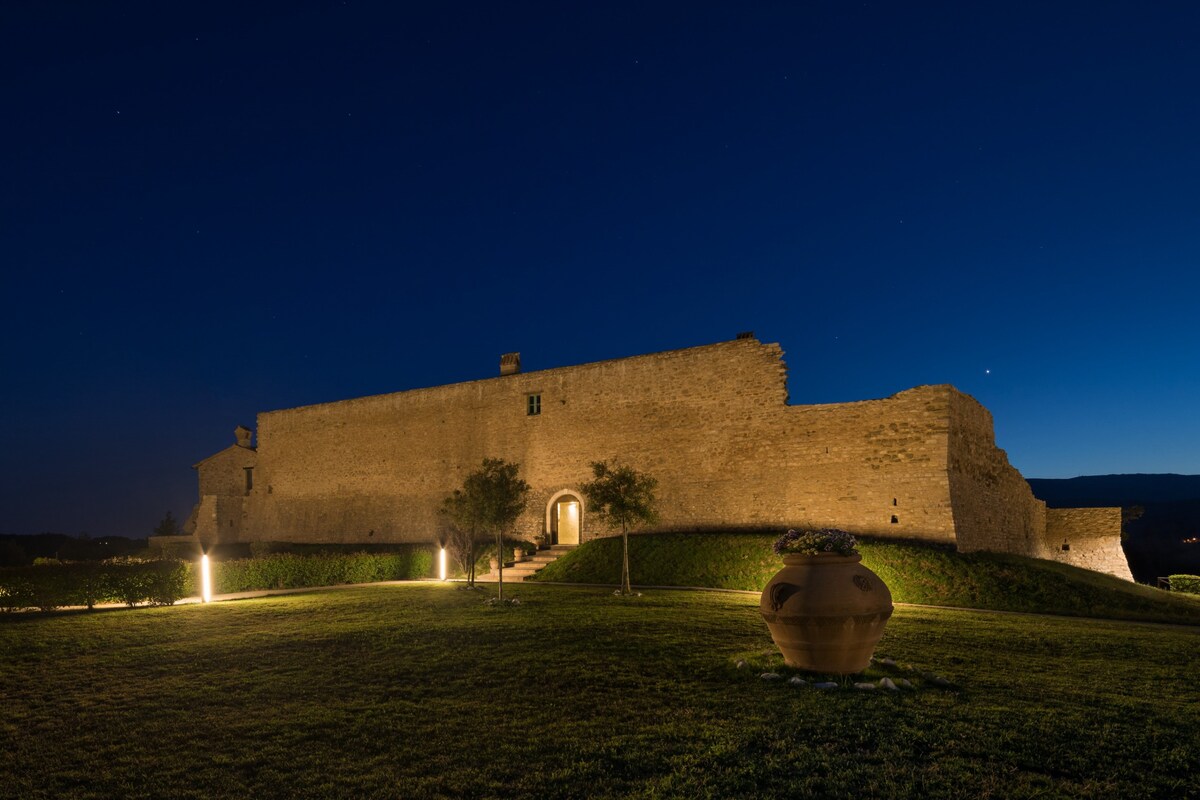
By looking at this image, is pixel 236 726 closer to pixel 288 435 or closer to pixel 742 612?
pixel 742 612

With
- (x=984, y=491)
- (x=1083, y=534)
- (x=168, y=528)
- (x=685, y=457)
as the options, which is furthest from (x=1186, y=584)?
(x=168, y=528)

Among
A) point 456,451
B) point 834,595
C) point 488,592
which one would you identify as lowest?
point 488,592

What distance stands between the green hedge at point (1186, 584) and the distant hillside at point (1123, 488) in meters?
118

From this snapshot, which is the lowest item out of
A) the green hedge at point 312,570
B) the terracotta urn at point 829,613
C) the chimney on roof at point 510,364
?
the green hedge at point 312,570

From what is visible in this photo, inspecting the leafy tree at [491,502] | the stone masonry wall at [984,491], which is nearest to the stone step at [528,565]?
the leafy tree at [491,502]

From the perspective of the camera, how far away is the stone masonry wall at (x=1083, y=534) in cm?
2611

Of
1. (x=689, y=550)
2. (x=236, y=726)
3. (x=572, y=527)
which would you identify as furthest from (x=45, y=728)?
(x=572, y=527)

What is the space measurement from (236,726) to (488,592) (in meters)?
11.1

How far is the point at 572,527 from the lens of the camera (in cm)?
2784

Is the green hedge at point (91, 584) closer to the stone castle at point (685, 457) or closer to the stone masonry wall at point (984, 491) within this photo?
the stone castle at point (685, 457)

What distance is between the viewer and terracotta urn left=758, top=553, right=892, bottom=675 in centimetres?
704

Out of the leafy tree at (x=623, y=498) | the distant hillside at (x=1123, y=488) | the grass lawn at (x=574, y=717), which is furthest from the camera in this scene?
the distant hillside at (x=1123, y=488)

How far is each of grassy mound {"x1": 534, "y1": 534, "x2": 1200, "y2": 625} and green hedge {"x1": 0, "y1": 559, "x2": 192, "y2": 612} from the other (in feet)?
32.3

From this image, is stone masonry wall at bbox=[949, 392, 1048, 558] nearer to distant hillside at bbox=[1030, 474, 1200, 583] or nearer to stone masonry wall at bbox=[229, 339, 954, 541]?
stone masonry wall at bbox=[229, 339, 954, 541]
